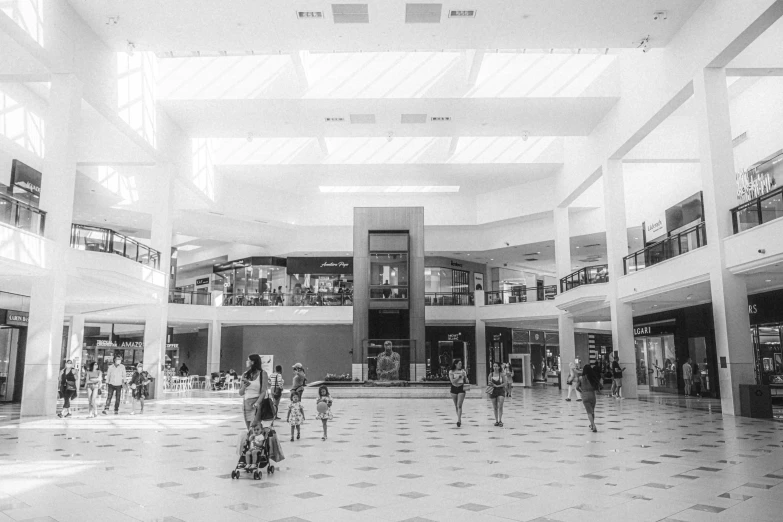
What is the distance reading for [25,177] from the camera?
19.7m

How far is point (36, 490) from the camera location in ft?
20.5

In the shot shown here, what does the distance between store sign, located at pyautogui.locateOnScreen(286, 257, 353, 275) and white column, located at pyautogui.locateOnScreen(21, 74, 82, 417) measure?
22.0 m

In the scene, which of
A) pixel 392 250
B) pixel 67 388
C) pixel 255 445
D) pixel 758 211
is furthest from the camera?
pixel 392 250

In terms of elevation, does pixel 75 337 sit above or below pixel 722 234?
below

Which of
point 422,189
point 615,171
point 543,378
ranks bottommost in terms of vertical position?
point 543,378

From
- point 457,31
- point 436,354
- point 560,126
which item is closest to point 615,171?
point 560,126

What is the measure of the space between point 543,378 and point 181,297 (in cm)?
2422

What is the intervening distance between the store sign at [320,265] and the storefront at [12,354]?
1786 cm

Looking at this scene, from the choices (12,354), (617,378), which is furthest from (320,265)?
(617,378)

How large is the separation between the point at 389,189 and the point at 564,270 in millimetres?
11116

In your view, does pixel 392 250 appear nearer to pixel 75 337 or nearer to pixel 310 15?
pixel 310 15

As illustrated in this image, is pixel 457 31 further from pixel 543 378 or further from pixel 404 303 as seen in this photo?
pixel 543 378

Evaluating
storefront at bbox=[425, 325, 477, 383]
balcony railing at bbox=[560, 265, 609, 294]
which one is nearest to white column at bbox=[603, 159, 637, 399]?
balcony railing at bbox=[560, 265, 609, 294]

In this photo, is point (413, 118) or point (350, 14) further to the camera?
point (413, 118)
